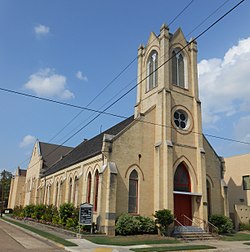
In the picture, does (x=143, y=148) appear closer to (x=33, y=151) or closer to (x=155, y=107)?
(x=155, y=107)

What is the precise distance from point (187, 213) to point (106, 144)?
9.47 metres

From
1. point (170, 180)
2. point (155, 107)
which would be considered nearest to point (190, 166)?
point (170, 180)

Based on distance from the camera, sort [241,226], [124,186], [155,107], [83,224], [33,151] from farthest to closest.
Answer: [33,151] < [241,226] < [155,107] < [124,186] < [83,224]

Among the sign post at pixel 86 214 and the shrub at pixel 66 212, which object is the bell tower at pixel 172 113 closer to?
the sign post at pixel 86 214

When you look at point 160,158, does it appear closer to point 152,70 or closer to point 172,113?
point 172,113

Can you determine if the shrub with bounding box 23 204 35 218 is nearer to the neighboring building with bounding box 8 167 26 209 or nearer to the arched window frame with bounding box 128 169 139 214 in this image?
the arched window frame with bounding box 128 169 139 214

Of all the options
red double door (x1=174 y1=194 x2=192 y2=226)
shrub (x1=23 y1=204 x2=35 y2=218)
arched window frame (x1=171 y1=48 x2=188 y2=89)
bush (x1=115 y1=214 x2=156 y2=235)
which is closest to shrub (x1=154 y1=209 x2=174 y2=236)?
bush (x1=115 y1=214 x2=156 y2=235)

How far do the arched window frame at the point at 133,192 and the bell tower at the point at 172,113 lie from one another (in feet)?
5.33

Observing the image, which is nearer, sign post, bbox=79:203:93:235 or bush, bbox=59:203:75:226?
sign post, bbox=79:203:93:235

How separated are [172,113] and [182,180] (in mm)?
6015

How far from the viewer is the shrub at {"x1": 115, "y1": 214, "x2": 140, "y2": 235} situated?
21516 millimetres

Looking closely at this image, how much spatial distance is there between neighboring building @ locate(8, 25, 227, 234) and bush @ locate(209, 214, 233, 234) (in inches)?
42.4

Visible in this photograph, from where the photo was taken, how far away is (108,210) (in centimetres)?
2184

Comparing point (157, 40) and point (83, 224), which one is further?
point (157, 40)
